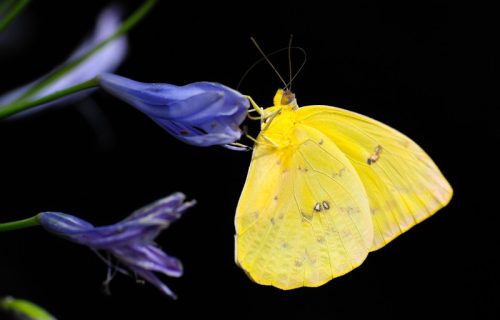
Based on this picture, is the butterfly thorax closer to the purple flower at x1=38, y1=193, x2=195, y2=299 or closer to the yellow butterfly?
the yellow butterfly

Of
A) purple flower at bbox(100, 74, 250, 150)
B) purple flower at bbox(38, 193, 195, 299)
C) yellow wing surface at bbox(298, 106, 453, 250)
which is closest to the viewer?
purple flower at bbox(38, 193, 195, 299)

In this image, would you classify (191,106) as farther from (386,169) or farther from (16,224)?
(386,169)

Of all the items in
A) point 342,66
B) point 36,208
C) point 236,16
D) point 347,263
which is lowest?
point 347,263

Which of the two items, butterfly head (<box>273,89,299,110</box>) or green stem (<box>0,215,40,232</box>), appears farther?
butterfly head (<box>273,89,299,110</box>)

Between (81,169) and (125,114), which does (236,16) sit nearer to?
(125,114)

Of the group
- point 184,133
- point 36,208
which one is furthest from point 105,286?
point 36,208

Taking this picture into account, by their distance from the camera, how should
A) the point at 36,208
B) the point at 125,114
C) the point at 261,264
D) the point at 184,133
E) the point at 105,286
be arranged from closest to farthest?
the point at 105,286
the point at 184,133
the point at 261,264
the point at 36,208
the point at 125,114

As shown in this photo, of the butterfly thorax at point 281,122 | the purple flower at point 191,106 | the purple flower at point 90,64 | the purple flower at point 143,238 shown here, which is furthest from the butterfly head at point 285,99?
the purple flower at point 143,238

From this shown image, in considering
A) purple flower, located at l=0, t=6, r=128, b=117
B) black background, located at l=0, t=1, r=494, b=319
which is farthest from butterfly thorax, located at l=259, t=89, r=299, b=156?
black background, located at l=0, t=1, r=494, b=319
